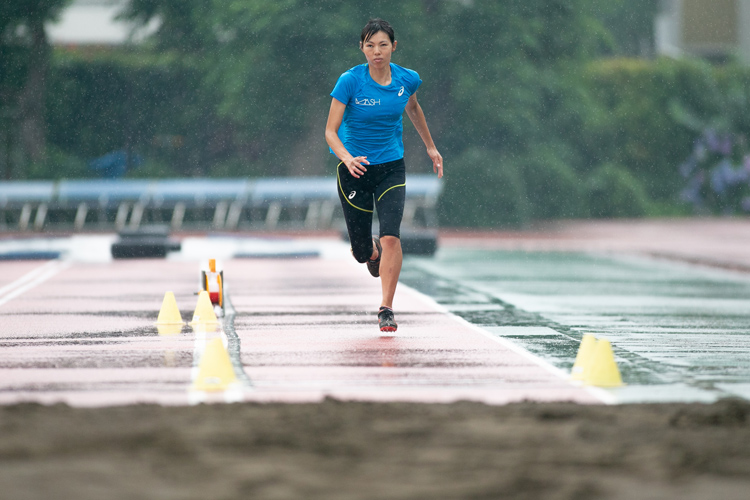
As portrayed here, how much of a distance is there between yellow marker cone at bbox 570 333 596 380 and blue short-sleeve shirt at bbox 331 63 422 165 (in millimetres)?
2566

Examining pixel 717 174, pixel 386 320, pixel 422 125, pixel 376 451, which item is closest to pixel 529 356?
pixel 386 320

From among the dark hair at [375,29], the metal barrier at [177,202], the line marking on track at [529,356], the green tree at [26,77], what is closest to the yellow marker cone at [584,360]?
the line marking on track at [529,356]

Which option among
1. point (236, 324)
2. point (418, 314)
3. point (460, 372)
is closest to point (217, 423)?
point (460, 372)

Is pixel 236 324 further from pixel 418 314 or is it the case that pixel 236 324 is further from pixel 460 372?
pixel 460 372

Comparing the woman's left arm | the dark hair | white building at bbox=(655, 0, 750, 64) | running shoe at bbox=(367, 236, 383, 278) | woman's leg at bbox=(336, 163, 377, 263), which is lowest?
running shoe at bbox=(367, 236, 383, 278)

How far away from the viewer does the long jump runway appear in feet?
22.2

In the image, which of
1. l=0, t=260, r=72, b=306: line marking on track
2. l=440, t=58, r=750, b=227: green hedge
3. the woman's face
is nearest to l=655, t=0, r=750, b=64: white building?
l=440, t=58, r=750, b=227: green hedge

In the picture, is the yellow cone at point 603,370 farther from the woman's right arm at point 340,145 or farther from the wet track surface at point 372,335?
the woman's right arm at point 340,145

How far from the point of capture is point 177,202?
30844 mm

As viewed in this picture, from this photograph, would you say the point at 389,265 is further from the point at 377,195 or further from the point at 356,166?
the point at 356,166

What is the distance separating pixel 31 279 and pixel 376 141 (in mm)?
7864

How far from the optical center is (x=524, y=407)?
6.10 m

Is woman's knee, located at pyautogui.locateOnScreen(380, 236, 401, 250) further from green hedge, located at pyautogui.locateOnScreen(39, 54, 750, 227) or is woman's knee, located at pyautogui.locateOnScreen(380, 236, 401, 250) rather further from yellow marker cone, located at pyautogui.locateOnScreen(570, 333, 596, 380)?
green hedge, located at pyautogui.locateOnScreen(39, 54, 750, 227)

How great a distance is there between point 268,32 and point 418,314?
2006 centimetres
